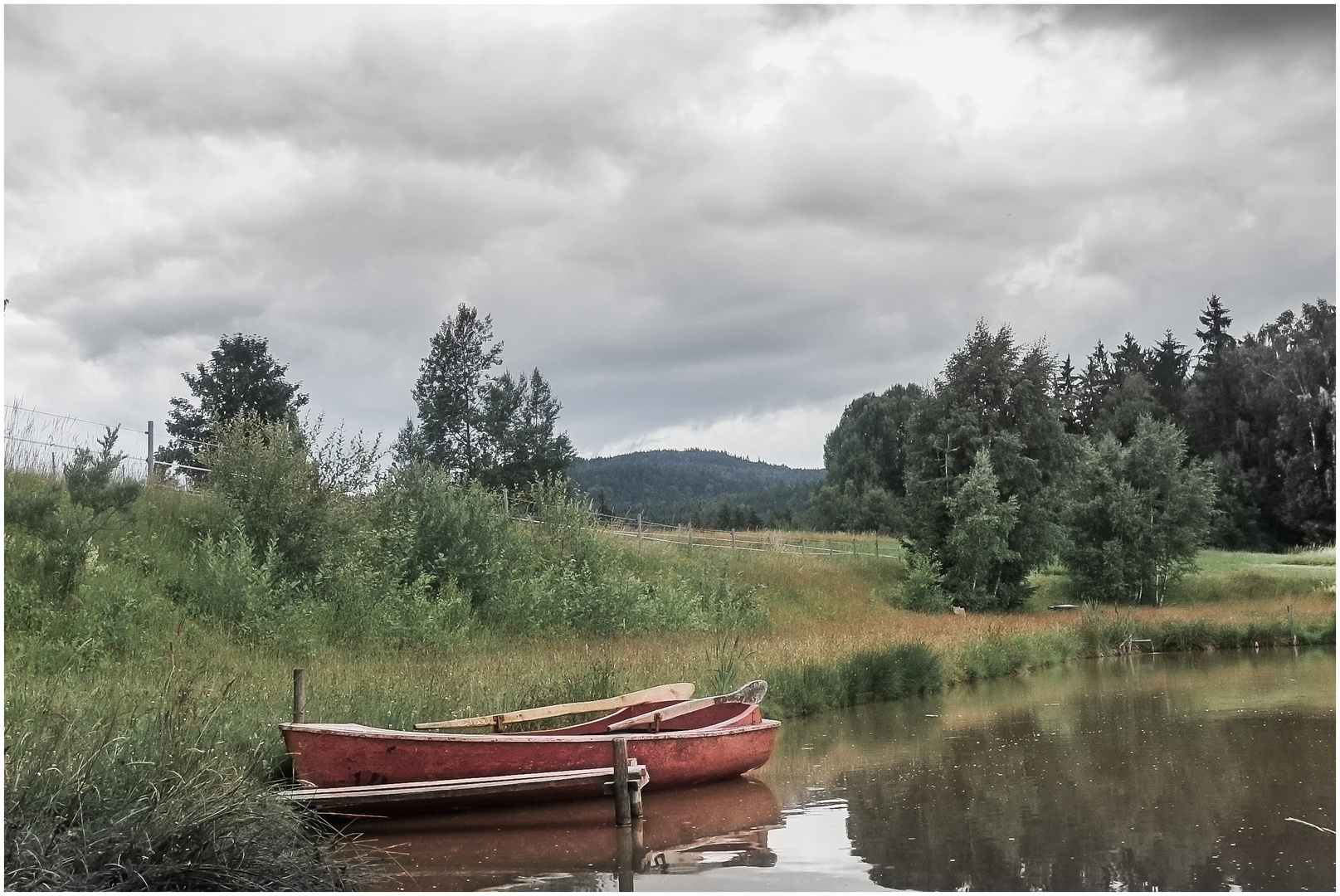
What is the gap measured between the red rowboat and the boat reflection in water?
419 millimetres

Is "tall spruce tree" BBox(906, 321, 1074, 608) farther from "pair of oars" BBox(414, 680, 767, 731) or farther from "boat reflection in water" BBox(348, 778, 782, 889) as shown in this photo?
"boat reflection in water" BBox(348, 778, 782, 889)

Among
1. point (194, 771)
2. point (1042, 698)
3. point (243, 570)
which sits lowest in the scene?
point (1042, 698)

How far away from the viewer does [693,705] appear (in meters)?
13.7

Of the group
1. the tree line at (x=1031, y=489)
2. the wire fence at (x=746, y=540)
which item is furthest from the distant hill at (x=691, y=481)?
the tree line at (x=1031, y=489)

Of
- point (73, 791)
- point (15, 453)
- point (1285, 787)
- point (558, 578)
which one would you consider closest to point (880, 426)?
point (558, 578)

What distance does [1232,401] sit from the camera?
219ft

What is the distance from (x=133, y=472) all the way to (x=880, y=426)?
71.8 meters

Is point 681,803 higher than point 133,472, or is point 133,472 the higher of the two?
point 133,472

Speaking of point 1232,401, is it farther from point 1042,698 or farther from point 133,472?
point 133,472

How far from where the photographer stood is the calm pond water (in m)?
9.02

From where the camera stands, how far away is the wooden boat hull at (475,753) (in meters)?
11.0

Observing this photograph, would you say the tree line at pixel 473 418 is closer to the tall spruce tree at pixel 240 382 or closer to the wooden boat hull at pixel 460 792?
the tall spruce tree at pixel 240 382

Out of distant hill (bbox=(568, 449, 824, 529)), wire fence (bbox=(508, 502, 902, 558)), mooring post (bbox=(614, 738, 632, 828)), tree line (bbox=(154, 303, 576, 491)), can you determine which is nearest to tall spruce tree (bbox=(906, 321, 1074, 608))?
wire fence (bbox=(508, 502, 902, 558))

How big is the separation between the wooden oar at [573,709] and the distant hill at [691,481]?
8157 centimetres
